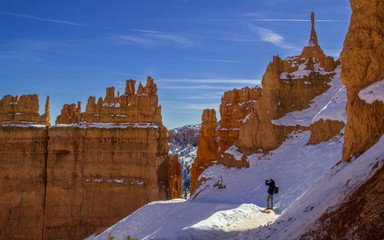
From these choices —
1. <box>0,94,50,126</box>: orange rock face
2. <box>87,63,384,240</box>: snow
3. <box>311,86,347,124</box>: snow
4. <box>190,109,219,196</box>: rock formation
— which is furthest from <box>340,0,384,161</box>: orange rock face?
<box>190,109,219,196</box>: rock formation

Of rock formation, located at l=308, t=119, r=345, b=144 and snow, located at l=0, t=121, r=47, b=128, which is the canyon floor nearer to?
rock formation, located at l=308, t=119, r=345, b=144

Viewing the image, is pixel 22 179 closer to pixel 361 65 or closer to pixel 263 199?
pixel 263 199

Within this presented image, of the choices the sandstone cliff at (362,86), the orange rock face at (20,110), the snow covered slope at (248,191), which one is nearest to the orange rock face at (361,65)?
the sandstone cliff at (362,86)

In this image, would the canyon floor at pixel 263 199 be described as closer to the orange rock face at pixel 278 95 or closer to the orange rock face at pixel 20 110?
the orange rock face at pixel 278 95

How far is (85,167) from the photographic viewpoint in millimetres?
24547

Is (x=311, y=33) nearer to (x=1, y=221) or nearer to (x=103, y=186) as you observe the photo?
(x=103, y=186)

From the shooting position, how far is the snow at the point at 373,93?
24.1 ft

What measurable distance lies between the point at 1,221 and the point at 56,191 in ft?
13.6

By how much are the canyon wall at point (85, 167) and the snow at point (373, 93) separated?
1704 centimetres

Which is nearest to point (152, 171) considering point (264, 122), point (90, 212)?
point (90, 212)

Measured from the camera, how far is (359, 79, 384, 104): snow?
24.1 ft

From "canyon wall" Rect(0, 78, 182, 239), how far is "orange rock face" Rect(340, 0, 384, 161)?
16521 millimetres

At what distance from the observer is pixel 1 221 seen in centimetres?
2441

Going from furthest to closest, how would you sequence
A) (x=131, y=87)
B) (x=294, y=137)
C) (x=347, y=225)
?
(x=131, y=87)
(x=294, y=137)
(x=347, y=225)
